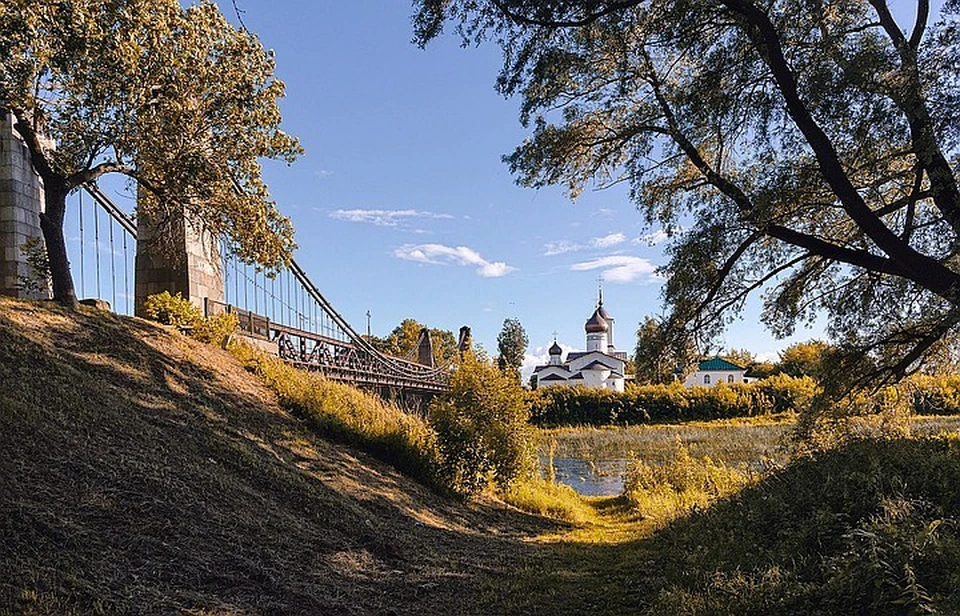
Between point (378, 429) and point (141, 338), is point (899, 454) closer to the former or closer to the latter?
point (378, 429)

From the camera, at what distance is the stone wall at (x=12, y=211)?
38.7 feet

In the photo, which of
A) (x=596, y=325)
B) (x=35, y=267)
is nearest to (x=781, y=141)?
(x=35, y=267)

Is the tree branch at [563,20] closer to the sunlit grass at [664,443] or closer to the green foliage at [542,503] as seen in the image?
the green foliage at [542,503]

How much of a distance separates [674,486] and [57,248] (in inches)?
528

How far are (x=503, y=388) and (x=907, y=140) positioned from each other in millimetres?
8203

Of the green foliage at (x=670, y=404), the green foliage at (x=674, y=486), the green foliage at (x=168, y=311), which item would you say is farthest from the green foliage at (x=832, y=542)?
the green foliage at (x=670, y=404)

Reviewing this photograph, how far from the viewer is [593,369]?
7450 centimetres

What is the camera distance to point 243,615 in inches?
189

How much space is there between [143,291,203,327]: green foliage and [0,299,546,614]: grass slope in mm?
947

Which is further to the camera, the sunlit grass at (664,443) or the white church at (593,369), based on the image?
the white church at (593,369)

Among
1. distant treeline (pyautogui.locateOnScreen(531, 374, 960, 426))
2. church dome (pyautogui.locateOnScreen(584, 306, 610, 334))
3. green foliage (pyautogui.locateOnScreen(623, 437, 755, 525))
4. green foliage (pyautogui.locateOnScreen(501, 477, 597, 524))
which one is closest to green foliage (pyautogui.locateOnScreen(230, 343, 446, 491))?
green foliage (pyautogui.locateOnScreen(501, 477, 597, 524))

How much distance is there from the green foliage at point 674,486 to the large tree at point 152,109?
26.8ft

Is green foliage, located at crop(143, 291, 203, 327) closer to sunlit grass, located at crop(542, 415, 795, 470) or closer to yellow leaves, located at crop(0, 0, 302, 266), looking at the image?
yellow leaves, located at crop(0, 0, 302, 266)

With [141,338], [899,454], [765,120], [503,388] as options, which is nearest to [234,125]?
[141,338]
